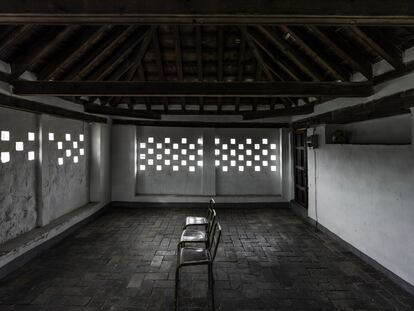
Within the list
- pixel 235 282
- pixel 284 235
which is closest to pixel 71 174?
pixel 235 282

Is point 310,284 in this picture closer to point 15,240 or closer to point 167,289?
point 167,289

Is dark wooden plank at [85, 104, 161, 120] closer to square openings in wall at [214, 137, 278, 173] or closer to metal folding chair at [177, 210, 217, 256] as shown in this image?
square openings in wall at [214, 137, 278, 173]

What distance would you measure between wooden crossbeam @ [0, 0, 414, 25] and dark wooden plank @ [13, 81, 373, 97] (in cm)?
205

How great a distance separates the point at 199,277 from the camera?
3.58 m

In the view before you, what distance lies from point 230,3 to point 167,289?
3.19 meters

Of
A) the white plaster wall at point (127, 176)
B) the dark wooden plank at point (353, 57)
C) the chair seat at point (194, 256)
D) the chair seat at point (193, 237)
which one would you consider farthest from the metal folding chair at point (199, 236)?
the white plaster wall at point (127, 176)

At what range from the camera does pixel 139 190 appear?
7.85 m

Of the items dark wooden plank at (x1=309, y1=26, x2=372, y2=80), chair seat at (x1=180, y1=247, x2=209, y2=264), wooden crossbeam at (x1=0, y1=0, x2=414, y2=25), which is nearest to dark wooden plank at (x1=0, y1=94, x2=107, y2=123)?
wooden crossbeam at (x1=0, y1=0, x2=414, y2=25)

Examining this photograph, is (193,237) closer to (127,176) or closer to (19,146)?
(19,146)

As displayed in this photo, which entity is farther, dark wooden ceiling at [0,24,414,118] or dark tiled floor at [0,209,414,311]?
dark wooden ceiling at [0,24,414,118]

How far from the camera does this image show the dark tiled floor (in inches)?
117

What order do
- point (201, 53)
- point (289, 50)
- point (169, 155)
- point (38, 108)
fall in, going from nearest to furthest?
point (289, 50), point (38, 108), point (201, 53), point (169, 155)

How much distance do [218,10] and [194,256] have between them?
8.28 ft

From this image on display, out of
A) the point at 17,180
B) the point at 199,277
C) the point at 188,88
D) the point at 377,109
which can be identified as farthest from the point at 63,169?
the point at 377,109
